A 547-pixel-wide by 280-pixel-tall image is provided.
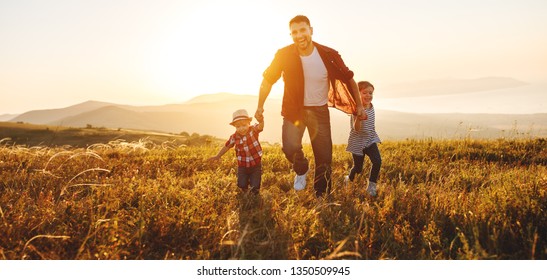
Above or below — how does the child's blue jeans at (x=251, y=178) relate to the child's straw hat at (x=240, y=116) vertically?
below

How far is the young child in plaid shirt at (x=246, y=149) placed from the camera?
5930 mm

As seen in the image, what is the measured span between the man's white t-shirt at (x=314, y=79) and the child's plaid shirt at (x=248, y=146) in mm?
1021

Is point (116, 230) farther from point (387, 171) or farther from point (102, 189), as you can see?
point (387, 171)

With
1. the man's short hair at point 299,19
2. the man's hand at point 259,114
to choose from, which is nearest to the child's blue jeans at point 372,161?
the man's hand at point 259,114

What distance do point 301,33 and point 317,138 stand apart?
1.55 metres

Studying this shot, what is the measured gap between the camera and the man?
218 inches

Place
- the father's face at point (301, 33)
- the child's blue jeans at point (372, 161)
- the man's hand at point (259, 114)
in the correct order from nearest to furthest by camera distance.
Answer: the father's face at point (301, 33) → the man's hand at point (259, 114) → the child's blue jeans at point (372, 161)

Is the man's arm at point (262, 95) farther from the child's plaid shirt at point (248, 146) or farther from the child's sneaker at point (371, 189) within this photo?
the child's sneaker at point (371, 189)

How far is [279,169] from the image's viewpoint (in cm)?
820

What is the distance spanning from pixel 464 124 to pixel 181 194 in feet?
29.6

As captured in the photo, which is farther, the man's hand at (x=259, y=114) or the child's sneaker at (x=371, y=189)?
the child's sneaker at (x=371, y=189)

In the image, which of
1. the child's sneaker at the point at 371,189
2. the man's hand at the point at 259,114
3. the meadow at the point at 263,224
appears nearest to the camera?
the meadow at the point at 263,224

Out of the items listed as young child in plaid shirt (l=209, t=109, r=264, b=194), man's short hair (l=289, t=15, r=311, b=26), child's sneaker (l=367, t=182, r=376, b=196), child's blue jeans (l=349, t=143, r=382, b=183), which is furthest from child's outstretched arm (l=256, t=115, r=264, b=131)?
child's sneaker (l=367, t=182, r=376, b=196)
